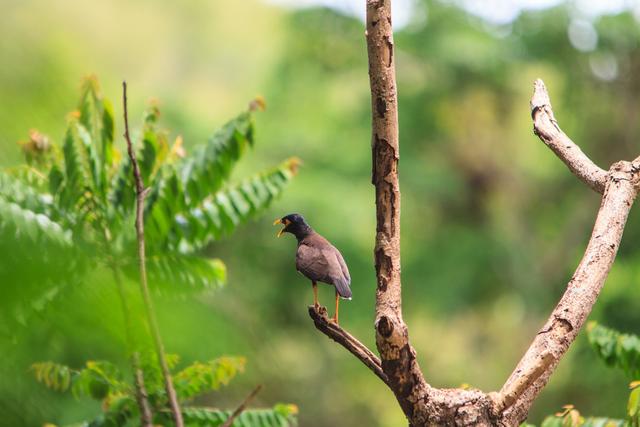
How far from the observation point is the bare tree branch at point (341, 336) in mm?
2211

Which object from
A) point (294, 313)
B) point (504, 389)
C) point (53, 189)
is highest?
point (294, 313)

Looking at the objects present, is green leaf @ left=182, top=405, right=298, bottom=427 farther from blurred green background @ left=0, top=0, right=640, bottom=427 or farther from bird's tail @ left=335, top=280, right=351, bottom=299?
blurred green background @ left=0, top=0, right=640, bottom=427

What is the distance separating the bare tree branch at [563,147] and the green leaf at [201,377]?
1.45 metres

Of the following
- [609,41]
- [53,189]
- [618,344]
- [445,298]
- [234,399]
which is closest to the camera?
[618,344]

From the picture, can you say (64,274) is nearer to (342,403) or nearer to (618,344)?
(618,344)

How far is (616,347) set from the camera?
3.48 m

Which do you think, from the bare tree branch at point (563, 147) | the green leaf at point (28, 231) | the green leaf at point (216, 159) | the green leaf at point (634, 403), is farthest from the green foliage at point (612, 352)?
the green leaf at point (28, 231)

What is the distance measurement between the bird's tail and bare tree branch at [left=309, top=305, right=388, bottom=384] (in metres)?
0.07

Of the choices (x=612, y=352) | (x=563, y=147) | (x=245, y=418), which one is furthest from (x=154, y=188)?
(x=612, y=352)

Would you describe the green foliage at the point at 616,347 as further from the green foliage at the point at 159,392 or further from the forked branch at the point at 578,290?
the green foliage at the point at 159,392

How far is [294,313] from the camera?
13.9 m

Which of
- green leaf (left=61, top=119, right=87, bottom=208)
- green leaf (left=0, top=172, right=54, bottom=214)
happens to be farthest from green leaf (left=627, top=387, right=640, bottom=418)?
green leaf (left=0, top=172, right=54, bottom=214)

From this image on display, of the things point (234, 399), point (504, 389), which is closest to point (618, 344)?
point (504, 389)

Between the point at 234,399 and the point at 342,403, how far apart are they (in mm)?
4349
